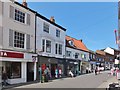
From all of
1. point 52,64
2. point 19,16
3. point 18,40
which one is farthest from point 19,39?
point 52,64

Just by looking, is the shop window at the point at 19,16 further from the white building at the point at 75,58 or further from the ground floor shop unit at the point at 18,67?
the white building at the point at 75,58

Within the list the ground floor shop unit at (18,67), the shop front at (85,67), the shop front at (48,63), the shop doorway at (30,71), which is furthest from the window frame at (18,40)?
the shop front at (85,67)

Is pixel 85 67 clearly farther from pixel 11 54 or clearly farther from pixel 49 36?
pixel 11 54

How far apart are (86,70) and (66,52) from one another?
1410 centimetres

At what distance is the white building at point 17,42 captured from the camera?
2252cm

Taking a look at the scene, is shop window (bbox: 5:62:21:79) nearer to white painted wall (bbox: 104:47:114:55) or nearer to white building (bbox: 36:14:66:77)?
white building (bbox: 36:14:66:77)

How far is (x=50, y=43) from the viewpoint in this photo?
33.8 m

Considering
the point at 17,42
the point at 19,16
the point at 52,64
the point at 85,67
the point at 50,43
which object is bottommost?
the point at 85,67

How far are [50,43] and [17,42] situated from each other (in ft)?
30.9

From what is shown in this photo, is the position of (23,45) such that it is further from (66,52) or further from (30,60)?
(66,52)

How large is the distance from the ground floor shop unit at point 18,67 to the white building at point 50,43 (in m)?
2.33

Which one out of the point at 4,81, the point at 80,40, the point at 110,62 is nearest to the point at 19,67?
the point at 4,81

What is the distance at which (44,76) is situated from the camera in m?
25.2

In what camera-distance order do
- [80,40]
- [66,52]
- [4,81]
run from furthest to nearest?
[80,40]
[66,52]
[4,81]
